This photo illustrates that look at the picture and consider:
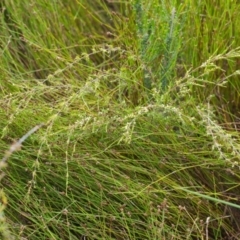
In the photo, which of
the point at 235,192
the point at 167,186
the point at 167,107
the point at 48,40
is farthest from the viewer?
the point at 48,40

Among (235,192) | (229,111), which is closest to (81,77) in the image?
(229,111)

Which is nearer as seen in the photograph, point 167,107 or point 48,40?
point 167,107

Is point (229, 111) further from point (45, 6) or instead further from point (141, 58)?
point (45, 6)

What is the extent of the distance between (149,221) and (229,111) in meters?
0.59

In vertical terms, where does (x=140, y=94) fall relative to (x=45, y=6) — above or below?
below

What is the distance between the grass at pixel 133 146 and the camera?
69.3 inches

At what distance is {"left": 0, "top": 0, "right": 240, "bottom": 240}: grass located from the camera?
1760 millimetres

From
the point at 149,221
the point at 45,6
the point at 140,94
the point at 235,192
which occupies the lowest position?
the point at 235,192

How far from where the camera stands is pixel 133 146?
74.5 inches

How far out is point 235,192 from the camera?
196 centimetres

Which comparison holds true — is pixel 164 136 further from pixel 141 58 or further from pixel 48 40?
pixel 48 40

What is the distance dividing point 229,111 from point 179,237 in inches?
22.9

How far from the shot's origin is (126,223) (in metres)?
1.74

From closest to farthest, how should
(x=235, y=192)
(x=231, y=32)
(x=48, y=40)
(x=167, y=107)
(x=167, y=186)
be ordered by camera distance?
(x=167, y=107)
(x=167, y=186)
(x=235, y=192)
(x=231, y=32)
(x=48, y=40)
